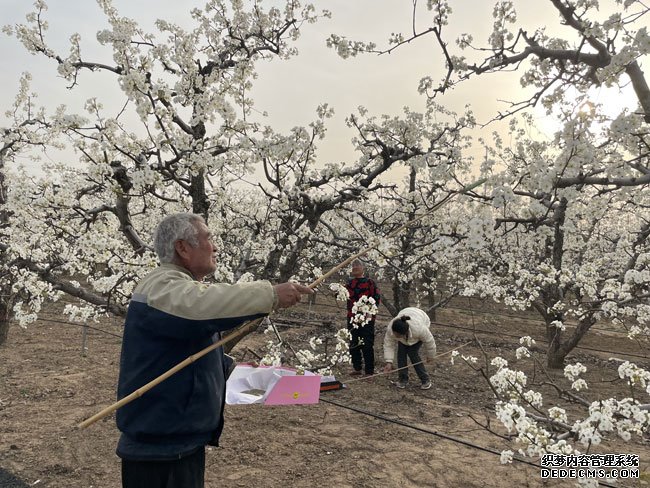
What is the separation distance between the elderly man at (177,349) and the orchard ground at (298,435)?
6.01ft

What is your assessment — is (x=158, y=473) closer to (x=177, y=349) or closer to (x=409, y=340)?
(x=177, y=349)

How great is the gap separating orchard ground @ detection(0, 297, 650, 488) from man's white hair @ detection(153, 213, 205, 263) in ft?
7.21

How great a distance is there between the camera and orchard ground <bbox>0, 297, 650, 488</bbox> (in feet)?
13.9

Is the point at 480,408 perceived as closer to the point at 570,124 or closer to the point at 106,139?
the point at 570,124

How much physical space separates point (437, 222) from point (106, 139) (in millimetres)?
5699

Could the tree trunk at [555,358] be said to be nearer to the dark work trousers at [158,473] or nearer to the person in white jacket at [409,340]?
the person in white jacket at [409,340]

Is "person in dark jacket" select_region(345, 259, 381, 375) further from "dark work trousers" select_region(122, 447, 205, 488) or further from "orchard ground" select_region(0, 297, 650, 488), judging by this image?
"dark work trousers" select_region(122, 447, 205, 488)

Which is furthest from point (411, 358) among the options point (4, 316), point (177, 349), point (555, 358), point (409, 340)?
point (4, 316)

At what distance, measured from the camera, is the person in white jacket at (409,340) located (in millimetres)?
7105

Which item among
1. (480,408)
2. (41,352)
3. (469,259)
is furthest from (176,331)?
(469,259)

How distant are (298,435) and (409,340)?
2.76 m

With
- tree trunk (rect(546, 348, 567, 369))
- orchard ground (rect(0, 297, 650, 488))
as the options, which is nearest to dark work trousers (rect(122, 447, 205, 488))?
orchard ground (rect(0, 297, 650, 488))

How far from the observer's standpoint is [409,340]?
7.26m

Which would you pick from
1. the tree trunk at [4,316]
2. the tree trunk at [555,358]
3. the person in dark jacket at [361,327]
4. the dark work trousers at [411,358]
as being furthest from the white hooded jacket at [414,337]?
the tree trunk at [4,316]
